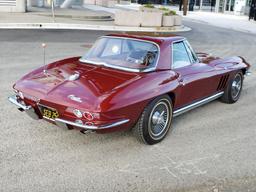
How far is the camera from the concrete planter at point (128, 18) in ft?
64.8

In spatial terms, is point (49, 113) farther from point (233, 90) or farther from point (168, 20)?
point (168, 20)

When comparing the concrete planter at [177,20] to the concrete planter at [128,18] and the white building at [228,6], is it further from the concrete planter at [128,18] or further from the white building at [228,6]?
the white building at [228,6]

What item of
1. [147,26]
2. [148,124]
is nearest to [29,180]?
[148,124]

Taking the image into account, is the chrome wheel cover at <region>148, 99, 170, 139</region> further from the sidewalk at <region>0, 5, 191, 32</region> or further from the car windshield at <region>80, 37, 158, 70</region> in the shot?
the sidewalk at <region>0, 5, 191, 32</region>

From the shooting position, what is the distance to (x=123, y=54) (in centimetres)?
511

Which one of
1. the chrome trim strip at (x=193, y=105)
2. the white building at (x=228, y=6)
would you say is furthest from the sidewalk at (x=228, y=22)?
the chrome trim strip at (x=193, y=105)

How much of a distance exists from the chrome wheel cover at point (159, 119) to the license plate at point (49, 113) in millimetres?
1176

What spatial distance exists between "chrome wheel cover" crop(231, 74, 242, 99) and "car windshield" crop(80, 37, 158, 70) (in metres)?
2.27

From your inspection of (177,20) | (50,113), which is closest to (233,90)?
(50,113)

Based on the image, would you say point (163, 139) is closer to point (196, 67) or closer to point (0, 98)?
point (196, 67)

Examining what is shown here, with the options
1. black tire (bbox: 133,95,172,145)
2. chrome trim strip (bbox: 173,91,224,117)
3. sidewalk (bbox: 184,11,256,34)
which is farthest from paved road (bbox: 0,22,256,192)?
sidewalk (bbox: 184,11,256,34)

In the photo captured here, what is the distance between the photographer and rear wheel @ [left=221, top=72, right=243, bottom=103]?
21.0 feet

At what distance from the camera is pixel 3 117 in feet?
17.3

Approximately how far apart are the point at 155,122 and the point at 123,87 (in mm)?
713
